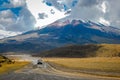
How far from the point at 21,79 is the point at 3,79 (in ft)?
13.0

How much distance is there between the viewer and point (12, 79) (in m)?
64.5

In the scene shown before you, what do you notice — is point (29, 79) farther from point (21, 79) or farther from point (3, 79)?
point (3, 79)

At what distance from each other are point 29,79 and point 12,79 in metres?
3.76

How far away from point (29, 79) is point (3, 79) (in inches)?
226

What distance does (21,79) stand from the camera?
64.5 meters

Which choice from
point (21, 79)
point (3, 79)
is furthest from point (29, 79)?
point (3, 79)

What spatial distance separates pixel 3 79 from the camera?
64375 millimetres

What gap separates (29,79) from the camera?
212 ft

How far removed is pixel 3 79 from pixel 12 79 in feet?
6.48

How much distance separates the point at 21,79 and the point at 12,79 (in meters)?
2.00
